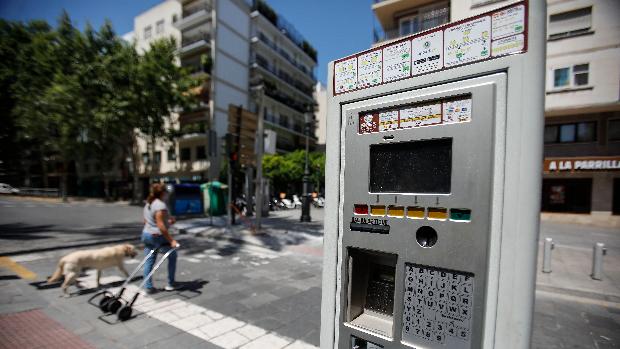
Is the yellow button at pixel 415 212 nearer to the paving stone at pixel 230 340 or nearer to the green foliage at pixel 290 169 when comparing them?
the paving stone at pixel 230 340

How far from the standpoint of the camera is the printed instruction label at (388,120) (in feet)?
4.62

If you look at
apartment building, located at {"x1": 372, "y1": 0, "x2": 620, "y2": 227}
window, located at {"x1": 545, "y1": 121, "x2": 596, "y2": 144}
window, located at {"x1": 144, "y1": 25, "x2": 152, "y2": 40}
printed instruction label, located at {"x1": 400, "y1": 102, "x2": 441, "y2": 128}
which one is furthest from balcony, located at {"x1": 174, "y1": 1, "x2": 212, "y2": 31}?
printed instruction label, located at {"x1": 400, "y1": 102, "x2": 441, "y2": 128}

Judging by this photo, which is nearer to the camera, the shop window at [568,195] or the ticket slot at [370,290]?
the ticket slot at [370,290]

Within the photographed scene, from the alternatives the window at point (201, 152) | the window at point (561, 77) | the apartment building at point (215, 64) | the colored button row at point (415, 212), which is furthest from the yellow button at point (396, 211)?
the window at point (201, 152)

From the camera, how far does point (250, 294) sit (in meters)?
4.28

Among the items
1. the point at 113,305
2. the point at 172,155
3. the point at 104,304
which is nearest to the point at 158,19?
the point at 172,155

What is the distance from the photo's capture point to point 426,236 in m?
1.31

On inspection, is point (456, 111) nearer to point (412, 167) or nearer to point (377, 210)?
point (412, 167)

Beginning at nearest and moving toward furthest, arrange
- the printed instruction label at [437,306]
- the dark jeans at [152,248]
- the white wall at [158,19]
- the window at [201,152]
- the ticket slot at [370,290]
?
the printed instruction label at [437,306] → the ticket slot at [370,290] → the dark jeans at [152,248] → the window at [201,152] → the white wall at [158,19]

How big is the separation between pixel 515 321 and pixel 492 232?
13.9 inches

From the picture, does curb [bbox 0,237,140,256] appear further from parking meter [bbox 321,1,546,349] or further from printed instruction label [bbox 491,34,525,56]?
printed instruction label [bbox 491,34,525,56]

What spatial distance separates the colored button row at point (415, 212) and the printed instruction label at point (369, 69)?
633mm

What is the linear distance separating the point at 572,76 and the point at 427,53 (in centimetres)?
1687

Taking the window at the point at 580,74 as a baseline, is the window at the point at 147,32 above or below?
above
